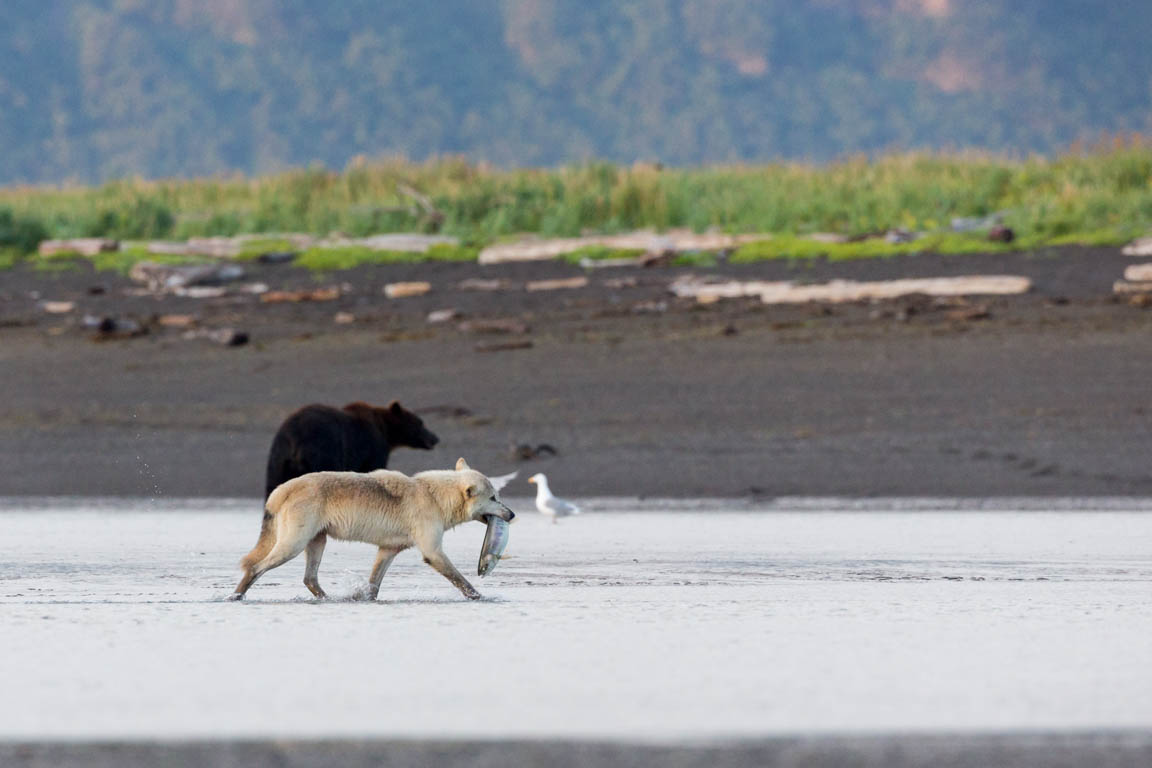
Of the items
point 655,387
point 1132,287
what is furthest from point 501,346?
point 1132,287

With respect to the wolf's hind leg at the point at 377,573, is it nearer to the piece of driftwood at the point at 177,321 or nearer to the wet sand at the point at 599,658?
the wet sand at the point at 599,658

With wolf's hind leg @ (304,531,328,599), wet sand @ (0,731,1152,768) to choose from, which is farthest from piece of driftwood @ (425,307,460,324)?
wet sand @ (0,731,1152,768)

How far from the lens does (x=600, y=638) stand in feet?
24.2

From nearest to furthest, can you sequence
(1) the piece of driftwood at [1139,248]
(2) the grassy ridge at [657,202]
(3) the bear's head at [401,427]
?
(3) the bear's head at [401,427] < (1) the piece of driftwood at [1139,248] < (2) the grassy ridge at [657,202]

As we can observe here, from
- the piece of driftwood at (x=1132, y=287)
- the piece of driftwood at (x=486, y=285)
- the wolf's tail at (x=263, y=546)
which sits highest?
the wolf's tail at (x=263, y=546)

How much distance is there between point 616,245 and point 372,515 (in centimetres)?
1605

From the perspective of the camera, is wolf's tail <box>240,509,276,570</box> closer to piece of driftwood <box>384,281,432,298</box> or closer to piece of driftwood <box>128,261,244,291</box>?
piece of driftwood <box>384,281,432,298</box>

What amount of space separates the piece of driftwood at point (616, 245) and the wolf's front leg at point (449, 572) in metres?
15.3

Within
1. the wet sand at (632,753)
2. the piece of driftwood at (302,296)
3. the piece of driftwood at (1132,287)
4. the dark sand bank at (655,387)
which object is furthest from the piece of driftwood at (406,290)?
the wet sand at (632,753)

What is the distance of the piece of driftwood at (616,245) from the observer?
24.1 m

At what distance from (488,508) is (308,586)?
829mm

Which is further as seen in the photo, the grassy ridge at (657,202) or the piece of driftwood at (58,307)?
the grassy ridge at (657,202)

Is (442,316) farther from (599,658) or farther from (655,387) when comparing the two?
(599,658)

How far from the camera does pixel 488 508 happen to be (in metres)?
8.76
